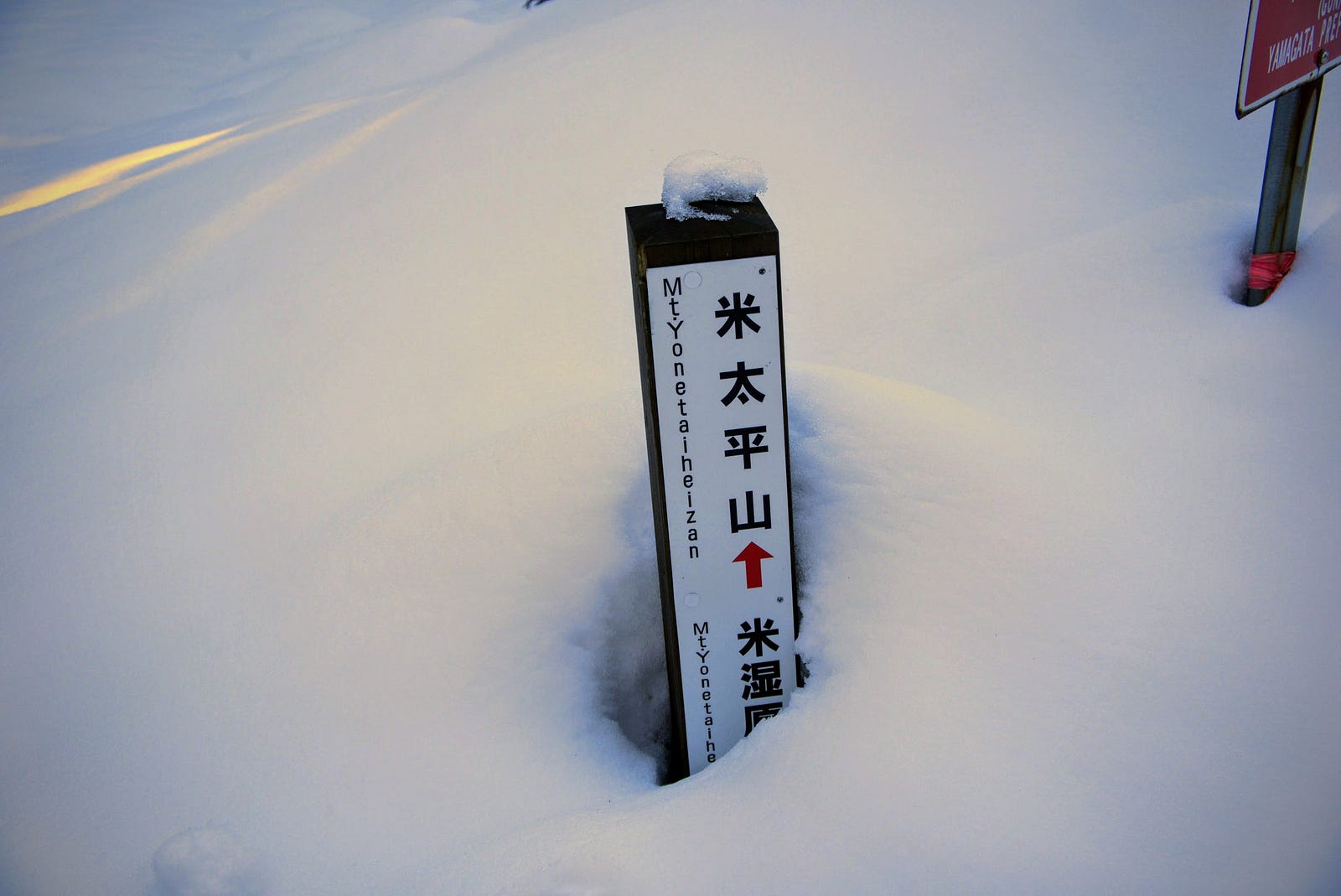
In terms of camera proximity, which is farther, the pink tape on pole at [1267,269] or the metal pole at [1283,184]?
the pink tape on pole at [1267,269]

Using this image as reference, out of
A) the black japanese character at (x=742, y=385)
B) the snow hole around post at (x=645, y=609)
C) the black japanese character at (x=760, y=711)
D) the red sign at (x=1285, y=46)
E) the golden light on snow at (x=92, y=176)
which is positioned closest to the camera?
the black japanese character at (x=742, y=385)

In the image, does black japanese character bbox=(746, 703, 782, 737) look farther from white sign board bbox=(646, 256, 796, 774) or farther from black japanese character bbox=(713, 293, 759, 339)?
black japanese character bbox=(713, 293, 759, 339)

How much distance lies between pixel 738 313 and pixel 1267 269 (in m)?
2.12

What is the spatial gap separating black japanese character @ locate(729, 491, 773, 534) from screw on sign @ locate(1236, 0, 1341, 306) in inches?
70.4

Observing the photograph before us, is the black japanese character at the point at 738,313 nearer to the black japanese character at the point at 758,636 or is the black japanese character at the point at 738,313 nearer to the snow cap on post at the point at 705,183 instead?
the snow cap on post at the point at 705,183

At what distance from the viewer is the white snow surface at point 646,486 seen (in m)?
1.67

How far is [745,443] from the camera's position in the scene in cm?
187

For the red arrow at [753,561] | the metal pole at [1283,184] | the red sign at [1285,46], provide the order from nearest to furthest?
the red arrow at [753,561] < the red sign at [1285,46] < the metal pole at [1283,184]

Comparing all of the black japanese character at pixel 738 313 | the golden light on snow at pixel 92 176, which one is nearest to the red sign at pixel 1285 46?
the black japanese character at pixel 738 313

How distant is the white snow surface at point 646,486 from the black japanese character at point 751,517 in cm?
A: 25

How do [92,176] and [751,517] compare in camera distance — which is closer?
[751,517]

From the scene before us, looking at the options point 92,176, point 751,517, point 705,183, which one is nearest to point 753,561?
point 751,517

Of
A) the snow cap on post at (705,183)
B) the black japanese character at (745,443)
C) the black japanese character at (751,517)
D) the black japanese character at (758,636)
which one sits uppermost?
the snow cap on post at (705,183)

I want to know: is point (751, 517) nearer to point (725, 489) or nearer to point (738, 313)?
point (725, 489)
